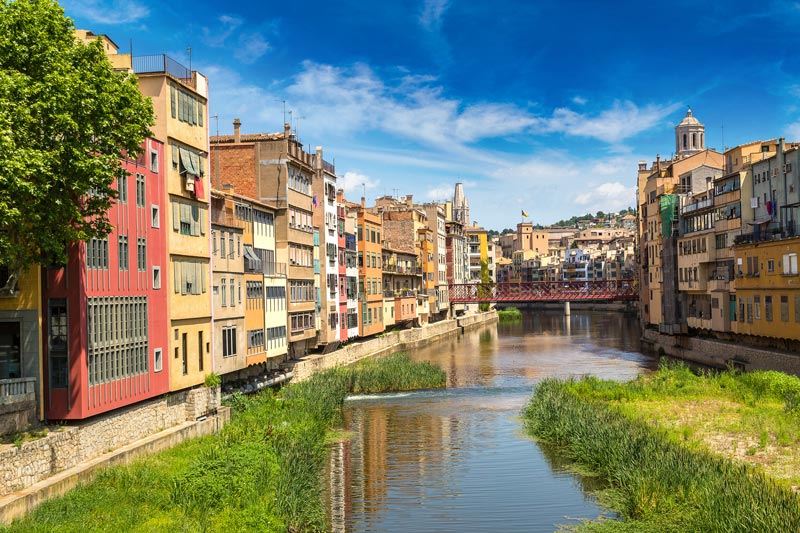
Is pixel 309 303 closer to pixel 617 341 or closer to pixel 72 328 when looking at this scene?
pixel 72 328

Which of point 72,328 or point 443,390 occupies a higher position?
point 72,328

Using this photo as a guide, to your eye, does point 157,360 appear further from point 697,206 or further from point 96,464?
point 697,206

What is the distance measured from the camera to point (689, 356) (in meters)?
66.1

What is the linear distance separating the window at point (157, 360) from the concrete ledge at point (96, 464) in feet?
7.83

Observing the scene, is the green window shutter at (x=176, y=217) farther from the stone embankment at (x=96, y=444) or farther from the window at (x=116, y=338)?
the stone embankment at (x=96, y=444)

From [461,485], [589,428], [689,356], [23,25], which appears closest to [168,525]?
[461,485]

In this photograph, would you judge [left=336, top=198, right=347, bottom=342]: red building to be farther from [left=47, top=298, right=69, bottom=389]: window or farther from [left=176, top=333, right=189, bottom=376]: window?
[left=47, top=298, right=69, bottom=389]: window

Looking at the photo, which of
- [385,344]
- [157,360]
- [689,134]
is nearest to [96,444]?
[157,360]

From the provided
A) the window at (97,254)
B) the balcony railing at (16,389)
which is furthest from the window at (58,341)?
the window at (97,254)

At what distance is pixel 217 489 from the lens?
78.4ft

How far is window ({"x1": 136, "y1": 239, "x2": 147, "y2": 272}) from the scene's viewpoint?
3078cm

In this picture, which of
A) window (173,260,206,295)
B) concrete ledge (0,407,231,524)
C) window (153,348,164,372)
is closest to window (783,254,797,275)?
concrete ledge (0,407,231,524)

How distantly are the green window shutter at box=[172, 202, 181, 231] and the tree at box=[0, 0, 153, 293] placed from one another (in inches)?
318

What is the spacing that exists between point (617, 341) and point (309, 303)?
48174mm
